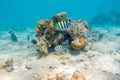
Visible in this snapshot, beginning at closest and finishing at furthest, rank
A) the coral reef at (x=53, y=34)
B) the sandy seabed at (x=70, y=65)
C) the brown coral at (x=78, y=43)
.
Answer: the sandy seabed at (x=70, y=65), the brown coral at (x=78, y=43), the coral reef at (x=53, y=34)

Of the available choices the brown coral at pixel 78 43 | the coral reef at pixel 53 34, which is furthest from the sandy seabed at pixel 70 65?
the coral reef at pixel 53 34

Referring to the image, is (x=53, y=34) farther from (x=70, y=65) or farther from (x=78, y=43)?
(x=70, y=65)

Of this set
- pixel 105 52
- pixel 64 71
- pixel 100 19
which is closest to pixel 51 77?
pixel 64 71

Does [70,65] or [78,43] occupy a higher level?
[78,43]

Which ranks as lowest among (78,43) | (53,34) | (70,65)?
(70,65)

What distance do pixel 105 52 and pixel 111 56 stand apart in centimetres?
53

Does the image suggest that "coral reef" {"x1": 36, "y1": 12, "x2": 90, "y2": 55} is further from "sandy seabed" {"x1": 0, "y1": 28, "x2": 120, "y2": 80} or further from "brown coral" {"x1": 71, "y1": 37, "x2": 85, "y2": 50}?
"sandy seabed" {"x1": 0, "y1": 28, "x2": 120, "y2": 80}

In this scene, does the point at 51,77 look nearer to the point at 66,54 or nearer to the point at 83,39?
the point at 66,54

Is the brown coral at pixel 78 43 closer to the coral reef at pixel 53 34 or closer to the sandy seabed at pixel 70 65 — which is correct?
the coral reef at pixel 53 34

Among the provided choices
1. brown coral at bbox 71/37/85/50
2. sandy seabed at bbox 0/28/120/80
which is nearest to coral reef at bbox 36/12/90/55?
brown coral at bbox 71/37/85/50

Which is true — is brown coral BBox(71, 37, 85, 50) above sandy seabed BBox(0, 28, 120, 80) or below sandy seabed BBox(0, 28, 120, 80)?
above

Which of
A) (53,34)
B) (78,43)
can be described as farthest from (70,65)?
(53,34)

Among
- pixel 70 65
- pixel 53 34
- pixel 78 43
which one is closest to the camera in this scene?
pixel 70 65

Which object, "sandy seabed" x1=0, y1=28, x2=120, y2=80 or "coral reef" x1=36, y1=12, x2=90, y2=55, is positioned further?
"coral reef" x1=36, y1=12, x2=90, y2=55
